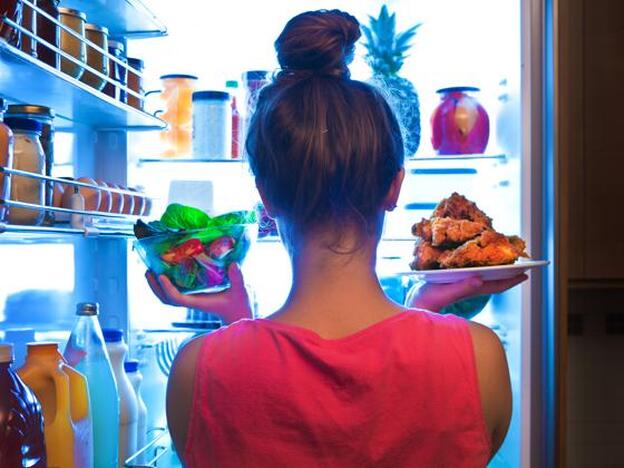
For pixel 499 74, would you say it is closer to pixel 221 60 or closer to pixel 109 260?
pixel 221 60

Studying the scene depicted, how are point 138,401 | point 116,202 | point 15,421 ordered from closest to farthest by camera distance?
point 15,421, point 116,202, point 138,401

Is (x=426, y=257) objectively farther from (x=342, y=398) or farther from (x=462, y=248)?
(x=342, y=398)

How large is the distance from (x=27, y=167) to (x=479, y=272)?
0.65m

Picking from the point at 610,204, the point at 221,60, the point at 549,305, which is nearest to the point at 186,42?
the point at 221,60

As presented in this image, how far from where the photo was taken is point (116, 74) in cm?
138

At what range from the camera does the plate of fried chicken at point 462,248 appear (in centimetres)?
106

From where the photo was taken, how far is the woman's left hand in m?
1.07

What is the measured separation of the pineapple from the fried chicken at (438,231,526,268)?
0.57m

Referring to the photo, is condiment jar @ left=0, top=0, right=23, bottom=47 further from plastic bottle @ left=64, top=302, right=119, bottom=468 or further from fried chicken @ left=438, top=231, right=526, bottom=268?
fried chicken @ left=438, top=231, right=526, bottom=268

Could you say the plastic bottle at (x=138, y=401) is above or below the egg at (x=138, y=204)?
below

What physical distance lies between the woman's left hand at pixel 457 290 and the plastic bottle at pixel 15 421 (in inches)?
21.6

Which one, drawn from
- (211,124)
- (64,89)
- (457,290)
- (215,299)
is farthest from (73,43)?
(457,290)

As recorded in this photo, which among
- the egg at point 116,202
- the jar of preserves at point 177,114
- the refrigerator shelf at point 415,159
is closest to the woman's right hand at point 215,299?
the egg at point 116,202

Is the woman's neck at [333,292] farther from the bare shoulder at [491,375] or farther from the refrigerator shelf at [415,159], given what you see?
the refrigerator shelf at [415,159]
